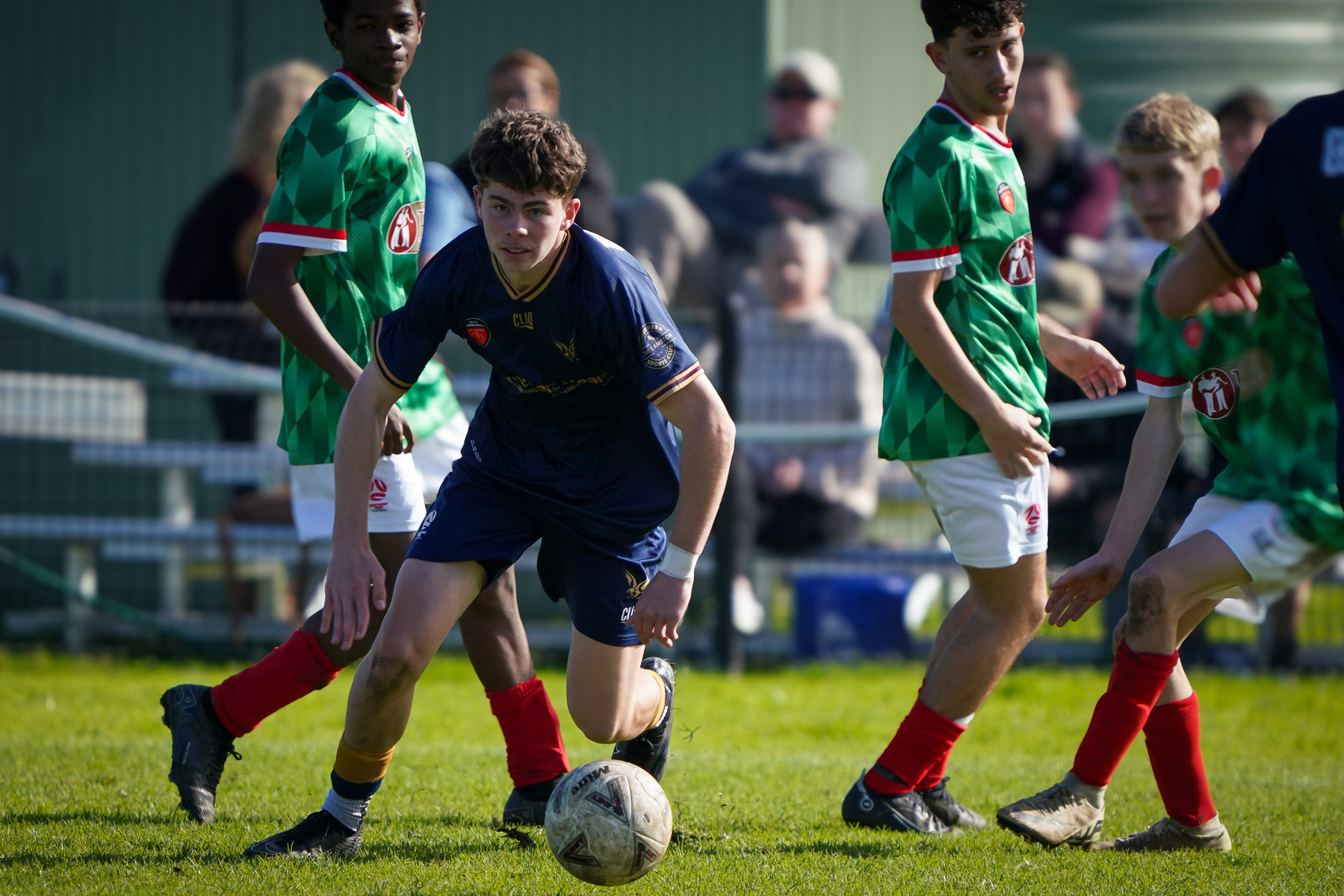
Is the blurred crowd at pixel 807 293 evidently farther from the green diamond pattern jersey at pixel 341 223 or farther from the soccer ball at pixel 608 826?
the soccer ball at pixel 608 826

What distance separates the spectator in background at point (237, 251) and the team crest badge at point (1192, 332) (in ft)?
18.4

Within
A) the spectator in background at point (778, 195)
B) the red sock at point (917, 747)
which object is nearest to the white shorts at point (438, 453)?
the red sock at point (917, 747)

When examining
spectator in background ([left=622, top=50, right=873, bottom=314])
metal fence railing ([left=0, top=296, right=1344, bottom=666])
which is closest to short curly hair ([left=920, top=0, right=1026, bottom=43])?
metal fence railing ([left=0, top=296, right=1344, bottom=666])

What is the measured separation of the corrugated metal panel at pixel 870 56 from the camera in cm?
1212

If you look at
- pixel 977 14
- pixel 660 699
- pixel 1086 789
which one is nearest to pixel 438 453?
pixel 660 699

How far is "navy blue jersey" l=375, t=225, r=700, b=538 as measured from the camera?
3.79m

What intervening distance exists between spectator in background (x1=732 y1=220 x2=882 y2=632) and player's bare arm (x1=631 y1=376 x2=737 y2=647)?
183 inches

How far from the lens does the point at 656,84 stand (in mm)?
12109

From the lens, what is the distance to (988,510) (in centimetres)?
418

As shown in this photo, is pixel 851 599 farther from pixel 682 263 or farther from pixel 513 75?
pixel 513 75

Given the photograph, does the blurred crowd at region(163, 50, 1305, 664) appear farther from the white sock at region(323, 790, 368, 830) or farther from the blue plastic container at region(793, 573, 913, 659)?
the white sock at region(323, 790, 368, 830)

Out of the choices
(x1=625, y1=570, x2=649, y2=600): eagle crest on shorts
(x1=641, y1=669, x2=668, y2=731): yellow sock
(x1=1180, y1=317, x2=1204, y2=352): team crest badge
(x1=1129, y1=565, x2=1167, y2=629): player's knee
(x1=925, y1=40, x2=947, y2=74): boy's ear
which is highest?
(x1=925, y1=40, x2=947, y2=74): boy's ear

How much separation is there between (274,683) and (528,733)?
781 millimetres

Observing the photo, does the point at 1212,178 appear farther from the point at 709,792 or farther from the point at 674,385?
the point at 709,792
